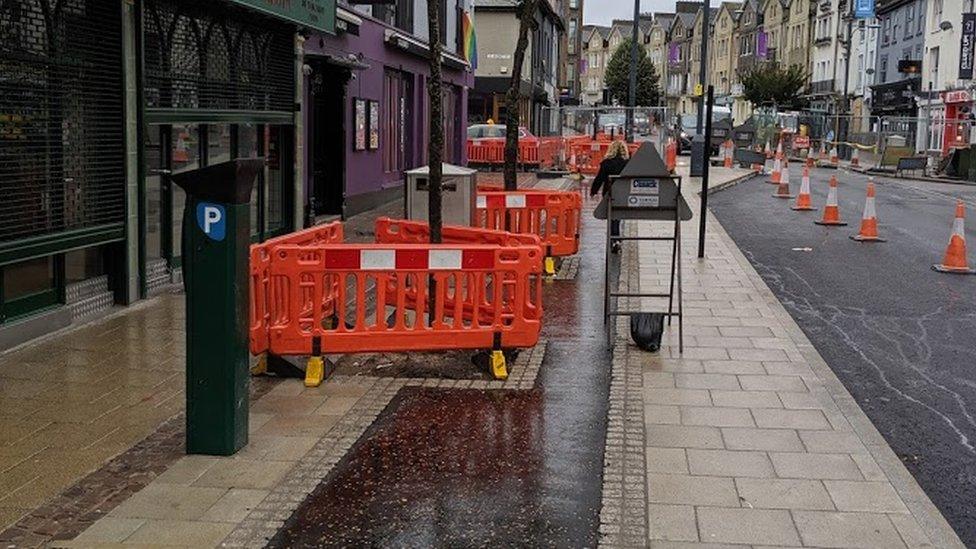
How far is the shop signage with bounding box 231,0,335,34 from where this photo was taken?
11.7m

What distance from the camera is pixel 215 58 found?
11742mm

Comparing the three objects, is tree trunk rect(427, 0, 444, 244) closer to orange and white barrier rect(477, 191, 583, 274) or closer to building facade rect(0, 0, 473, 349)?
building facade rect(0, 0, 473, 349)

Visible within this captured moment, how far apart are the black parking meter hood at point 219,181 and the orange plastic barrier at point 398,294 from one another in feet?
5.79

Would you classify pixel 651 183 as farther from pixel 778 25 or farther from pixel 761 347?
pixel 778 25

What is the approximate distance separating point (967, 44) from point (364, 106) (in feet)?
106

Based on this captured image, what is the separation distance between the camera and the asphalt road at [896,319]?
253 inches

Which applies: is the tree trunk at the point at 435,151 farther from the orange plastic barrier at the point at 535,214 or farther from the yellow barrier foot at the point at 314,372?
the orange plastic barrier at the point at 535,214

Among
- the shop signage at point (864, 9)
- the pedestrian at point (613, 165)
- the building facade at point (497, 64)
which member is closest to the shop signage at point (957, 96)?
the shop signage at point (864, 9)

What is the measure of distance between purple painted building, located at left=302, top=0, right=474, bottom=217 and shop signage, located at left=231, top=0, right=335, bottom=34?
0.71m

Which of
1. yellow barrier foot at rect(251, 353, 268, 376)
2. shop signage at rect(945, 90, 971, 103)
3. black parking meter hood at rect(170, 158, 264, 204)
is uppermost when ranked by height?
shop signage at rect(945, 90, 971, 103)

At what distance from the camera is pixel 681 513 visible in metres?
5.06

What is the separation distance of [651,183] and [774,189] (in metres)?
20.1

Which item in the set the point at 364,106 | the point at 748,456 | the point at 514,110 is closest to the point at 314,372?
the point at 748,456

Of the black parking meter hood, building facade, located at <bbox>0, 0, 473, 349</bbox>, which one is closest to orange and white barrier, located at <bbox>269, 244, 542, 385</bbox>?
the black parking meter hood
